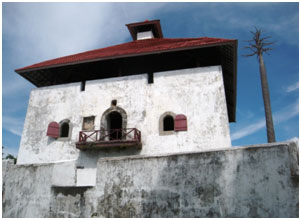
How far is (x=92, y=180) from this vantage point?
38.4 ft

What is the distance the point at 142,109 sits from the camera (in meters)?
12.4

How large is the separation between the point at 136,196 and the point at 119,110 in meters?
6.27

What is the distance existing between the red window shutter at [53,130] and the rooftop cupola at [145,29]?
10.4 meters

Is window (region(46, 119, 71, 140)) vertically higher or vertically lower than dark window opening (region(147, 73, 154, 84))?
lower

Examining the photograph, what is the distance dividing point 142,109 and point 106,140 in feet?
7.36

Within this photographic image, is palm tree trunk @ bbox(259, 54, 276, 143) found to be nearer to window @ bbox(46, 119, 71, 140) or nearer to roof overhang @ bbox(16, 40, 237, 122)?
roof overhang @ bbox(16, 40, 237, 122)

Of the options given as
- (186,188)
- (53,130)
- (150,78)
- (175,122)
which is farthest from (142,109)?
(186,188)

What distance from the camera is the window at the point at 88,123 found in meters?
12.8

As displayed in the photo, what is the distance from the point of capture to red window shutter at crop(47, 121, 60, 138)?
12.9m

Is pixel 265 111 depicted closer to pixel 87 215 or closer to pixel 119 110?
pixel 119 110

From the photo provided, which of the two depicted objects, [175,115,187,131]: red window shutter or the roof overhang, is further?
the roof overhang

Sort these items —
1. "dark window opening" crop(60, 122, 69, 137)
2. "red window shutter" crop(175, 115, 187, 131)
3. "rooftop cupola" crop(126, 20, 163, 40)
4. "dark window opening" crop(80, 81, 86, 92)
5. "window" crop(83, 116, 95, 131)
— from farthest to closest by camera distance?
"rooftop cupola" crop(126, 20, 163, 40) → "dark window opening" crop(80, 81, 86, 92) → "dark window opening" crop(60, 122, 69, 137) → "window" crop(83, 116, 95, 131) → "red window shutter" crop(175, 115, 187, 131)

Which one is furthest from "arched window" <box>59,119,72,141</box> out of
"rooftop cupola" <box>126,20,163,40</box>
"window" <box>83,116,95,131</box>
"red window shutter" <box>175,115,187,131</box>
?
"rooftop cupola" <box>126,20,163,40</box>

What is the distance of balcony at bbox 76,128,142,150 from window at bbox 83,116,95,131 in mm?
242
